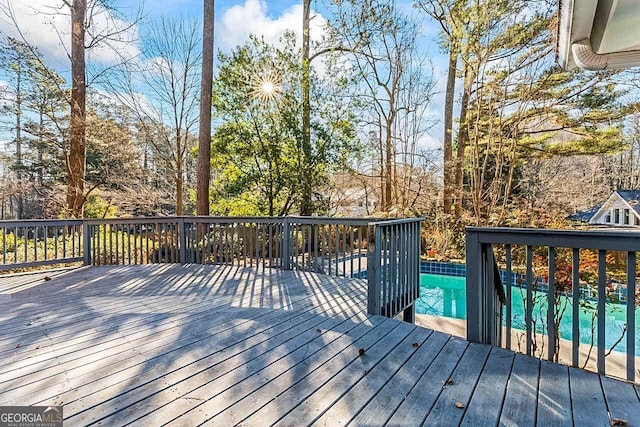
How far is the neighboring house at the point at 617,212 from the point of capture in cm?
921

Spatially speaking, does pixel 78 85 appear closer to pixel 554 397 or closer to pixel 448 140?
pixel 448 140

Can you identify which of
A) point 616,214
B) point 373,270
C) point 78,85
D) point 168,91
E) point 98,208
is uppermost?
point 168,91

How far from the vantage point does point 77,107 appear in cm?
795

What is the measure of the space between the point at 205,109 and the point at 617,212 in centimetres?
1300

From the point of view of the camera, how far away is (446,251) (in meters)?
9.28

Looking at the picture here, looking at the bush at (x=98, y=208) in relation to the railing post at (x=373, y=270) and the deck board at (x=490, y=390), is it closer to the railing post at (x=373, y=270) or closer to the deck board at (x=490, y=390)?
the railing post at (x=373, y=270)

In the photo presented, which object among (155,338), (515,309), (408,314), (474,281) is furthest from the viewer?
(515,309)

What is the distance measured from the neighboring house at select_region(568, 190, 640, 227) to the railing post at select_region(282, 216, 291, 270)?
8.77 metres

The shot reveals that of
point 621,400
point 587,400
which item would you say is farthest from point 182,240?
point 621,400

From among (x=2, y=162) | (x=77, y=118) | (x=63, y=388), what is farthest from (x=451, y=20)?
(x=2, y=162)

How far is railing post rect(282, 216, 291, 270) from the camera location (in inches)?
203

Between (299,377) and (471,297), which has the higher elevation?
(471,297)

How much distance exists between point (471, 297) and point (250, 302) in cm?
227

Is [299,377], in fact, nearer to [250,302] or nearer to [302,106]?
[250,302]
